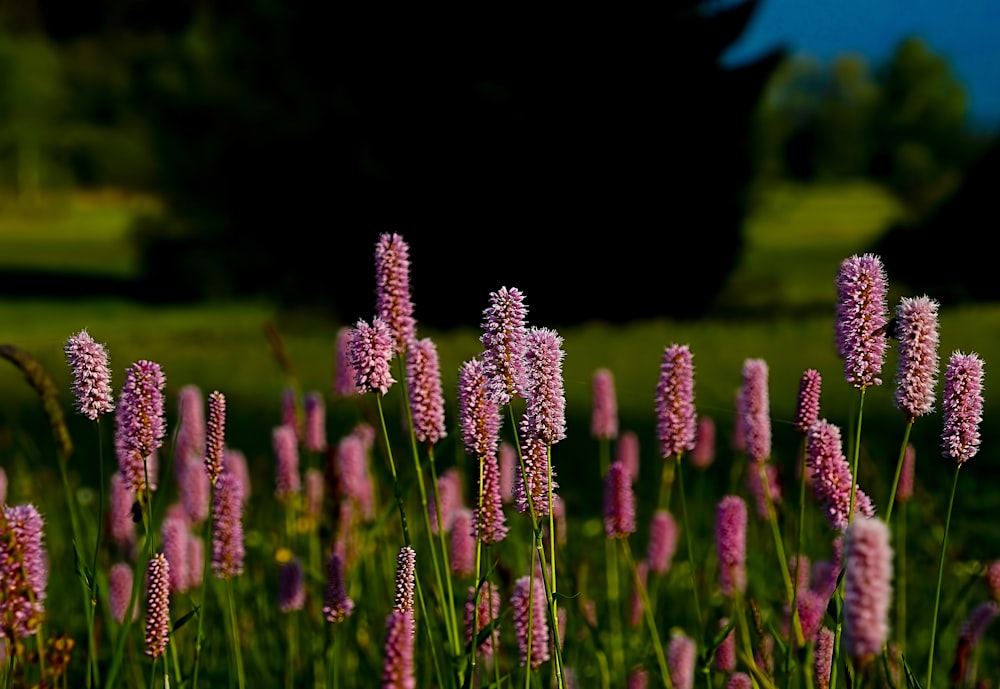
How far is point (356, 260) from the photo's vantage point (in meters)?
22.9

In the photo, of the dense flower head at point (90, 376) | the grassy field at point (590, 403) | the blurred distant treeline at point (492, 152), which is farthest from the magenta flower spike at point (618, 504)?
the blurred distant treeline at point (492, 152)

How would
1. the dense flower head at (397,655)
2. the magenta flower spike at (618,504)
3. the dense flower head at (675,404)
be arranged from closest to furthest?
the dense flower head at (397,655) → the dense flower head at (675,404) → the magenta flower spike at (618,504)

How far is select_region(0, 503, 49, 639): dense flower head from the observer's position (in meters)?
1.75

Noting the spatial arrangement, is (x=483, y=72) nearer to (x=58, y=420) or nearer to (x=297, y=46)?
(x=297, y=46)

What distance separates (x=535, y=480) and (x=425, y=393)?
0.68 ft

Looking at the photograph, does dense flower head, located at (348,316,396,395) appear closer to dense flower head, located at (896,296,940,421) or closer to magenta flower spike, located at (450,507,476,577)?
dense flower head, located at (896,296,940,421)

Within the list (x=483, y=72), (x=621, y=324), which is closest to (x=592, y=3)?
(x=483, y=72)

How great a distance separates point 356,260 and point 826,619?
2050 cm

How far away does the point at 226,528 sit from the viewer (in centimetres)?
246

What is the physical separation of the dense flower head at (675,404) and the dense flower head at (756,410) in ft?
0.98

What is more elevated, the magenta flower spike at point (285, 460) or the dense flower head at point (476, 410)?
the magenta flower spike at point (285, 460)

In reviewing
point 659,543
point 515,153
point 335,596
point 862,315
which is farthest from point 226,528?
point 515,153

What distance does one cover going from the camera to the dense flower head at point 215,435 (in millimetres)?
1959

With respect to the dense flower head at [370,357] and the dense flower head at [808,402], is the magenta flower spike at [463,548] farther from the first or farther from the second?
the dense flower head at [370,357]
